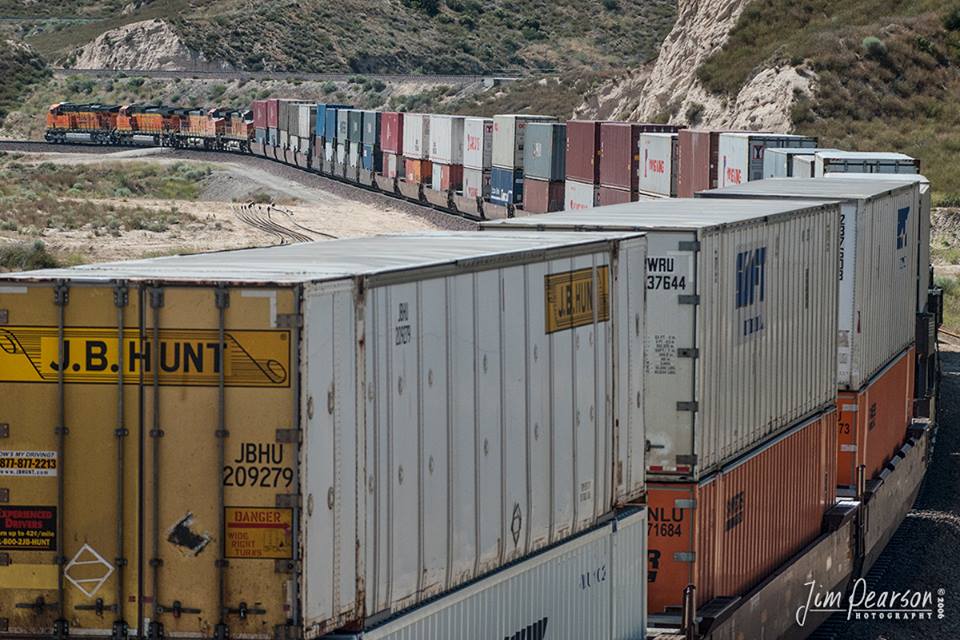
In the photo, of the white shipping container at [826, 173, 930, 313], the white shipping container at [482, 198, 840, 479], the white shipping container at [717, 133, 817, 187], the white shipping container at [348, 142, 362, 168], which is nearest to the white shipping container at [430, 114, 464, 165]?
the white shipping container at [348, 142, 362, 168]

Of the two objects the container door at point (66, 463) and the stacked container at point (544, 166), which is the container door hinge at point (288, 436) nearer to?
the container door at point (66, 463)

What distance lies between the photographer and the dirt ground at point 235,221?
56.9 meters

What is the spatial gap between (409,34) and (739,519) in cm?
16246

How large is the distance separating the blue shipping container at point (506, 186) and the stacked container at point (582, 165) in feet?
19.4

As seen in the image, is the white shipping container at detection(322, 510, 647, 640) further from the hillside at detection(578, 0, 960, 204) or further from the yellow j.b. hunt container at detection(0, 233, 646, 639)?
the hillside at detection(578, 0, 960, 204)

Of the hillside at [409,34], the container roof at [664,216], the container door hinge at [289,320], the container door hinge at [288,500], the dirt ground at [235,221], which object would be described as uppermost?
the hillside at [409,34]

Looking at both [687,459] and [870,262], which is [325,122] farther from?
[687,459]

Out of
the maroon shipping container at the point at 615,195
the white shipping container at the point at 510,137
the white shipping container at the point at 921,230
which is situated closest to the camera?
the white shipping container at the point at 921,230

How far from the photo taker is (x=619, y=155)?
168ft

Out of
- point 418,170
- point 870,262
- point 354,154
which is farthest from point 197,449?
point 354,154

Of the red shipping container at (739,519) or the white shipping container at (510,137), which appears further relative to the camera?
the white shipping container at (510,137)

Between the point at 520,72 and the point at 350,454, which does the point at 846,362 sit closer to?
the point at 350,454

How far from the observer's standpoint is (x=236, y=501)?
898cm

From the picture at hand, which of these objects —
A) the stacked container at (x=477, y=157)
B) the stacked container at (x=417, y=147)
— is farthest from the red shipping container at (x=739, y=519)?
the stacked container at (x=417, y=147)
